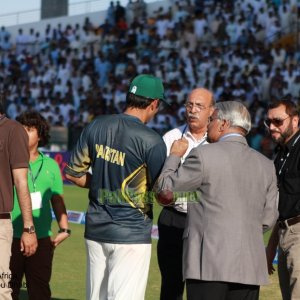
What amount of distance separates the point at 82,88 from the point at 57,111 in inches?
59.3

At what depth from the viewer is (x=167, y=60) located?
95.0ft

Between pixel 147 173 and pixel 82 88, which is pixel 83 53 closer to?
pixel 82 88

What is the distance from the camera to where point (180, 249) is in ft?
22.1

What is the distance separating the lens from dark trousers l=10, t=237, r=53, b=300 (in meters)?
6.79

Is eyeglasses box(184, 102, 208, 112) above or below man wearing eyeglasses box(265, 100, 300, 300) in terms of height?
above

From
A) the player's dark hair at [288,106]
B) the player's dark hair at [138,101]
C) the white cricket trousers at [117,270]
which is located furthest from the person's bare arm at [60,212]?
the player's dark hair at [288,106]

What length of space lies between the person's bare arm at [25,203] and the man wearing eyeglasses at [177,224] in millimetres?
1169

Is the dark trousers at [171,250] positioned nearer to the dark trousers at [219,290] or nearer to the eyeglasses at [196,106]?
the eyeglasses at [196,106]

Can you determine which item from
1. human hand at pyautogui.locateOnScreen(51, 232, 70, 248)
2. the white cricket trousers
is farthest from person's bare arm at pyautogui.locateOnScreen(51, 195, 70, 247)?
the white cricket trousers

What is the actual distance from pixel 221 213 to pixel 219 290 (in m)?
0.48

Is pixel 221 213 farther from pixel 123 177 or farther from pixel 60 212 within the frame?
pixel 60 212

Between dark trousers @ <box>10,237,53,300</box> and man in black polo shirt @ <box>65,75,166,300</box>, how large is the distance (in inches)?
41.4

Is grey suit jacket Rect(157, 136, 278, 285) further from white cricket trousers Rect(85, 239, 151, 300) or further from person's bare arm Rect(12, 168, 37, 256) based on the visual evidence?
person's bare arm Rect(12, 168, 37, 256)

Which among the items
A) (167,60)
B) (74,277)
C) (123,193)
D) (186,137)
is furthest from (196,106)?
(167,60)
